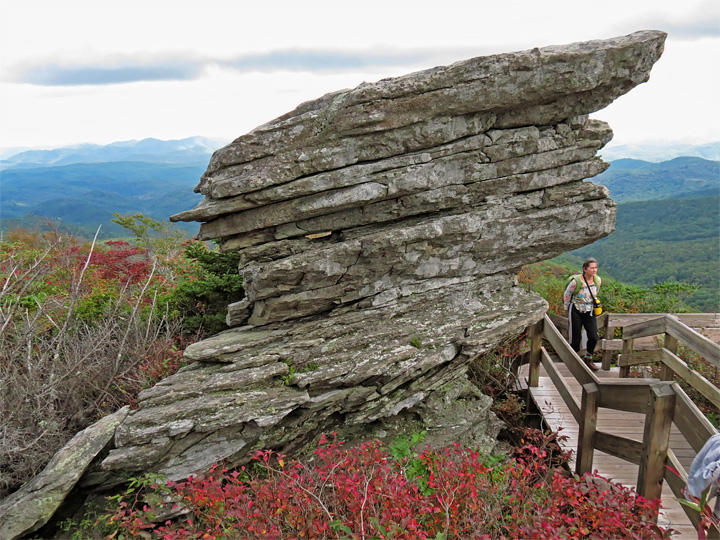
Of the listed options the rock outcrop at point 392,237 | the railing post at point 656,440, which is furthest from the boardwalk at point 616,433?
the rock outcrop at point 392,237

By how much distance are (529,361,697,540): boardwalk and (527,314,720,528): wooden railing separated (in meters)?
0.54

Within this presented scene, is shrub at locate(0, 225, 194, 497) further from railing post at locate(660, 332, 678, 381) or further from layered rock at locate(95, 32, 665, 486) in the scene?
railing post at locate(660, 332, 678, 381)

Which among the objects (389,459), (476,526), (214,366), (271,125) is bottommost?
(389,459)

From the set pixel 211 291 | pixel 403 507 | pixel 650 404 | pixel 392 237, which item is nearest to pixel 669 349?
pixel 650 404

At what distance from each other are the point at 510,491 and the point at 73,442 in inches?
256

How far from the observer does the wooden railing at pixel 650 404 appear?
15.9ft

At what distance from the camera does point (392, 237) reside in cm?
743

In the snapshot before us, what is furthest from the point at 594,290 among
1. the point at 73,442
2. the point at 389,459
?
the point at 73,442

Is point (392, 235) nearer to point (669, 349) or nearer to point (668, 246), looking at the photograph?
point (669, 349)

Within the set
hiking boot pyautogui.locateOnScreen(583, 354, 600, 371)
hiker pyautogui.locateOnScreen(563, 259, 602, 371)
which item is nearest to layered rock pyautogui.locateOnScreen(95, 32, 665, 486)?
hiker pyautogui.locateOnScreen(563, 259, 602, 371)

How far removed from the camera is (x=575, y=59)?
673 cm

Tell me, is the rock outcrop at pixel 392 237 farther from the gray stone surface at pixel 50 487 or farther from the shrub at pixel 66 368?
the shrub at pixel 66 368

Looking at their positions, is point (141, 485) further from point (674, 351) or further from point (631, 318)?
point (631, 318)

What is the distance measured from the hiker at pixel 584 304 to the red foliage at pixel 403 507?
3.98m
